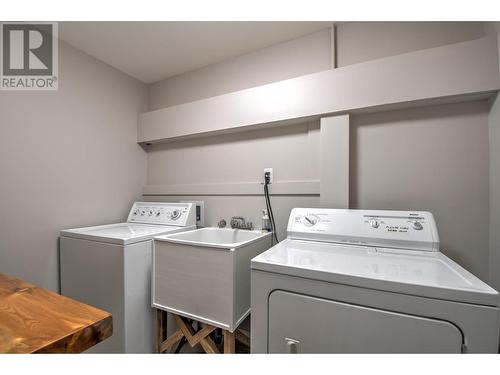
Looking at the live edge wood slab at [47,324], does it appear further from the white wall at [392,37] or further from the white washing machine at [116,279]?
the white wall at [392,37]

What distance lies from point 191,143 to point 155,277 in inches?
48.9

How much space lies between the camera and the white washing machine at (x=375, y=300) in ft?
2.17

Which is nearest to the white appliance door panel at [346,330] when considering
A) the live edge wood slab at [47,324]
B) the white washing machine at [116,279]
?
the live edge wood slab at [47,324]

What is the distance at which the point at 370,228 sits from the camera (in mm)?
1164

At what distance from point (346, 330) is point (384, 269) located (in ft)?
0.89

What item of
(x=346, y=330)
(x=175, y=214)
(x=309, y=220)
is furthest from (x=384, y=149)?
(x=175, y=214)

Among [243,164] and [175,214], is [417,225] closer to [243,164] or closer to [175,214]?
[243,164]

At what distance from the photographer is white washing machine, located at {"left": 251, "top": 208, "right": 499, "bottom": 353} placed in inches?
26.0

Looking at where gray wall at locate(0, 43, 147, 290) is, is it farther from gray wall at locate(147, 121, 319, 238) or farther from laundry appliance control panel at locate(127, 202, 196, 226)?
gray wall at locate(147, 121, 319, 238)

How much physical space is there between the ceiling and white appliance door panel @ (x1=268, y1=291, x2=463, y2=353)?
68.2 inches

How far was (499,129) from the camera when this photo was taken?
108cm

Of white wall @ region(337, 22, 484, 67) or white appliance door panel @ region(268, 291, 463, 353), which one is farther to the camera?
white wall @ region(337, 22, 484, 67)

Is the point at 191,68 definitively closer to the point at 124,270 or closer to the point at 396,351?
the point at 124,270

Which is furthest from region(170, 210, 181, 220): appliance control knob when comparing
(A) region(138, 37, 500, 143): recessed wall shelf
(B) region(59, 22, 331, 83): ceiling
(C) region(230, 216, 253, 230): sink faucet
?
(B) region(59, 22, 331, 83): ceiling
